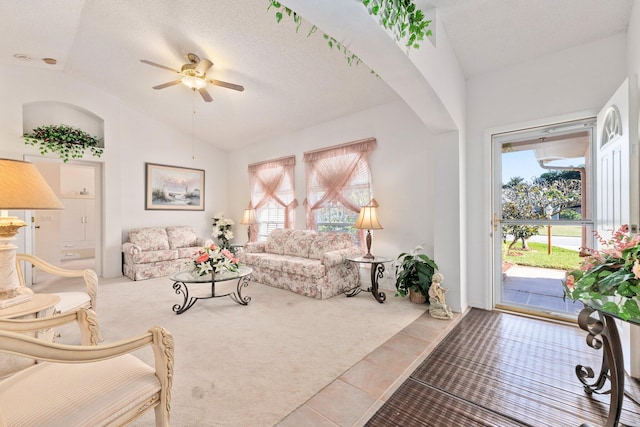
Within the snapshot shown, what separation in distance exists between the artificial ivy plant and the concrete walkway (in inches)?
265

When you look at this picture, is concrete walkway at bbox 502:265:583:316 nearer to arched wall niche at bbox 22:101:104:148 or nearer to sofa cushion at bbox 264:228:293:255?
sofa cushion at bbox 264:228:293:255

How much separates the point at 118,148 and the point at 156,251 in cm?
207

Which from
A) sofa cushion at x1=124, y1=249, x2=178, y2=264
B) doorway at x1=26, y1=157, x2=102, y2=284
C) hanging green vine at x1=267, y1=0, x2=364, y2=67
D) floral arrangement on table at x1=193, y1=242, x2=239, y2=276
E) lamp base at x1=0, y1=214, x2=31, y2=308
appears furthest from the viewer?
doorway at x1=26, y1=157, x2=102, y2=284

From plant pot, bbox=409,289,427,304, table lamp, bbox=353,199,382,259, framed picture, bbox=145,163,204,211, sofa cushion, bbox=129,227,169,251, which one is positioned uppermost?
framed picture, bbox=145,163,204,211

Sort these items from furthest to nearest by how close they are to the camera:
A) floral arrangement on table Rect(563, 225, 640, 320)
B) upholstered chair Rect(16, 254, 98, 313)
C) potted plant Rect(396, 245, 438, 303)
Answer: potted plant Rect(396, 245, 438, 303) → upholstered chair Rect(16, 254, 98, 313) → floral arrangement on table Rect(563, 225, 640, 320)

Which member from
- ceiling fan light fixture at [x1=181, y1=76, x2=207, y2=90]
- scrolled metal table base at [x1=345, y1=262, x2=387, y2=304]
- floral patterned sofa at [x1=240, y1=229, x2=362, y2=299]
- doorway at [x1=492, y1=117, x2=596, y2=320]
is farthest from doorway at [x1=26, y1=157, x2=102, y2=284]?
doorway at [x1=492, y1=117, x2=596, y2=320]

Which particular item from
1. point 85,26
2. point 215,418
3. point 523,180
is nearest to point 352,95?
point 523,180

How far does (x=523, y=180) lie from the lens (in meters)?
3.19

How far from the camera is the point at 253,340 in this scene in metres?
2.50

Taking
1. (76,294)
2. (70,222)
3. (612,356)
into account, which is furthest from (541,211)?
(70,222)

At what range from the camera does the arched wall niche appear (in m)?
4.52

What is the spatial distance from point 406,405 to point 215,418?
44.2 inches

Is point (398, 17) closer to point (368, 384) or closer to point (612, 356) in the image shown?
point (612, 356)

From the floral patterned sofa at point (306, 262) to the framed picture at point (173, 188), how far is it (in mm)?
2188
